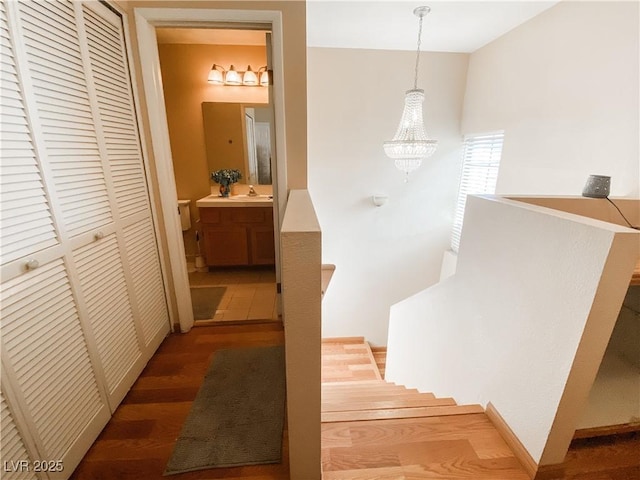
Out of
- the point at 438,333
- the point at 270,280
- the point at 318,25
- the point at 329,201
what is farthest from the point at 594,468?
the point at 318,25

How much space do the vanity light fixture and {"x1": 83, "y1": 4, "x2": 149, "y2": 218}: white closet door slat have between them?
65.9 inches

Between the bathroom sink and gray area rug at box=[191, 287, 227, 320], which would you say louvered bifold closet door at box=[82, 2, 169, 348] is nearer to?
gray area rug at box=[191, 287, 227, 320]

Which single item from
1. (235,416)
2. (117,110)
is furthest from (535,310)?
(117,110)

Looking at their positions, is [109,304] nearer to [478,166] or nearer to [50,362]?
[50,362]

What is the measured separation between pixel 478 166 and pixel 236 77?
296cm

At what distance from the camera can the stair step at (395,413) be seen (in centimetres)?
136

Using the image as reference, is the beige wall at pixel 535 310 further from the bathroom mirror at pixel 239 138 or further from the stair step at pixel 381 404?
the bathroom mirror at pixel 239 138

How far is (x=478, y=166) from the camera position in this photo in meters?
3.18

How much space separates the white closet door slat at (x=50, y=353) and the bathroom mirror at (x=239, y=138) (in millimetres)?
2460

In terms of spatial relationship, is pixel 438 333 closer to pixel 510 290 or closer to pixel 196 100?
pixel 510 290

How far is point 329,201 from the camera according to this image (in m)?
3.43

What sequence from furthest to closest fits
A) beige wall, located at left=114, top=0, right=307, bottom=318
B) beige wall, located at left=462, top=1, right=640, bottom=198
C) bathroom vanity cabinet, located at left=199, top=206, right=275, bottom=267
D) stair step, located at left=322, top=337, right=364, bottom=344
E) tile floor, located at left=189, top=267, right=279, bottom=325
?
stair step, located at left=322, top=337, right=364, bottom=344
bathroom vanity cabinet, located at left=199, top=206, right=275, bottom=267
tile floor, located at left=189, top=267, right=279, bottom=325
beige wall, located at left=462, top=1, right=640, bottom=198
beige wall, located at left=114, top=0, right=307, bottom=318

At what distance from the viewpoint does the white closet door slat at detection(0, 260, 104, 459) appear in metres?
0.90

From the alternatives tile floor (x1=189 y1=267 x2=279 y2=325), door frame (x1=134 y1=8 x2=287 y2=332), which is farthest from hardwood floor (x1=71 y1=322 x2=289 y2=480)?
door frame (x1=134 y1=8 x2=287 y2=332)
